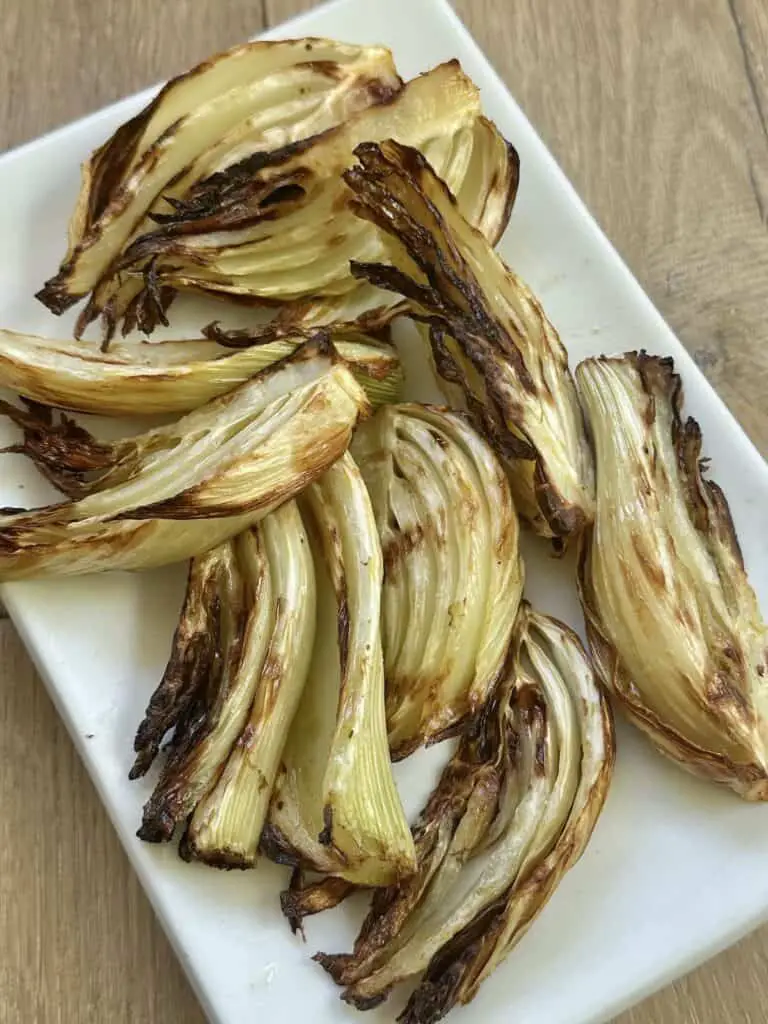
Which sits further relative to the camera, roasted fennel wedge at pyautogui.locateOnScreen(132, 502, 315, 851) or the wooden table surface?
the wooden table surface

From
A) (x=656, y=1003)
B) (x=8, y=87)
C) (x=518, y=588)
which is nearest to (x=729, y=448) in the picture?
(x=518, y=588)

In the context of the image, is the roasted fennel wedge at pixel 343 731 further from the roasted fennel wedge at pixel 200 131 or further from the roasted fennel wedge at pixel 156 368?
the roasted fennel wedge at pixel 200 131

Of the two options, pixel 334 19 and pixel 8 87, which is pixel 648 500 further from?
pixel 8 87

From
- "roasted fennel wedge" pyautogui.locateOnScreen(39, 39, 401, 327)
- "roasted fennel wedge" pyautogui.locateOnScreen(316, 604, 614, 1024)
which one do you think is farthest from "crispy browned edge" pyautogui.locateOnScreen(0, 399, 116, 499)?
"roasted fennel wedge" pyautogui.locateOnScreen(316, 604, 614, 1024)

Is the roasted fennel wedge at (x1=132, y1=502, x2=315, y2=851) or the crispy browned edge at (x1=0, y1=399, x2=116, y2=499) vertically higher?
the crispy browned edge at (x1=0, y1=399, x2=116, y2=499)

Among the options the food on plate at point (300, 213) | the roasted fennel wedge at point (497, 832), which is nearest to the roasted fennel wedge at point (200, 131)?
the food on plate at point (300, 213)

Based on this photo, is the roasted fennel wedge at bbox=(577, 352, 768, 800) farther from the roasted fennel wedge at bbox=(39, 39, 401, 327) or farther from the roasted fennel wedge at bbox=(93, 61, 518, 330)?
the roasted fennel wedge at bbox=(39, 39, 401, 327)
